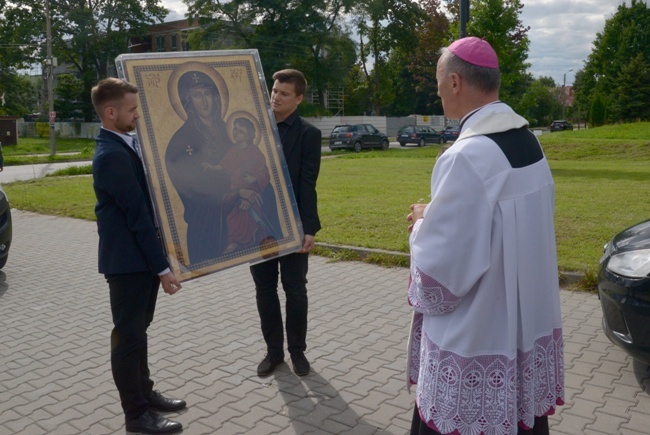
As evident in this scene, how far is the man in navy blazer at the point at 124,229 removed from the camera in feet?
11.2

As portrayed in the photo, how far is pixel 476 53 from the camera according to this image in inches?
96.0

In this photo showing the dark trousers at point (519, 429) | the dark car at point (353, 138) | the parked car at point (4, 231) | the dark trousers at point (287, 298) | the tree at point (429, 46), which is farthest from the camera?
the tree at point (429, 46)

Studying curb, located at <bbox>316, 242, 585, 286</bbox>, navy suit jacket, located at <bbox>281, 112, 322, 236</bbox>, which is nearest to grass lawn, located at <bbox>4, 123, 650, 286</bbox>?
curb, located at <bbox>316, 242, 585, 286</bbox>

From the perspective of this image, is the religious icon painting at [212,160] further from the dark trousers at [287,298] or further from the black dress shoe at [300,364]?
the black dress shoe at [300,364]

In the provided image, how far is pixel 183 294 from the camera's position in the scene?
7184mm

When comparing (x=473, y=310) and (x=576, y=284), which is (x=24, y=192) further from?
(x=473, y=310)

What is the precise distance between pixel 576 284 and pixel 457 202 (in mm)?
5233

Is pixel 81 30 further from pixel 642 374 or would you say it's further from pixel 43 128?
pixel 642 374

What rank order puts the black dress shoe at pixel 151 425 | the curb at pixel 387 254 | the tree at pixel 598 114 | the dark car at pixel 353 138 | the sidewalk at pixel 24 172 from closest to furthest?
the black dress shoe at pixel 151 425
the curb at pixel 387 254
the sidewalk at pixel 24 172
the dark car at pixel 353 138
the tree at pixel 598 114

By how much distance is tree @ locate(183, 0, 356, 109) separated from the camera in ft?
162

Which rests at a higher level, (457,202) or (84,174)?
(457,202)

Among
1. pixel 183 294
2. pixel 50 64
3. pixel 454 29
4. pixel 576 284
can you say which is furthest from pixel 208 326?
pixel 50 64

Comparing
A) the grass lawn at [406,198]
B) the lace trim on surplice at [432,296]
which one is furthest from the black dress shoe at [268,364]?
the lace trim on surplice at [432,296]

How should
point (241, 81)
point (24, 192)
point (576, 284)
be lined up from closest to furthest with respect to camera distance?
point (241, 81), point (576, 284), point (24, 192)
